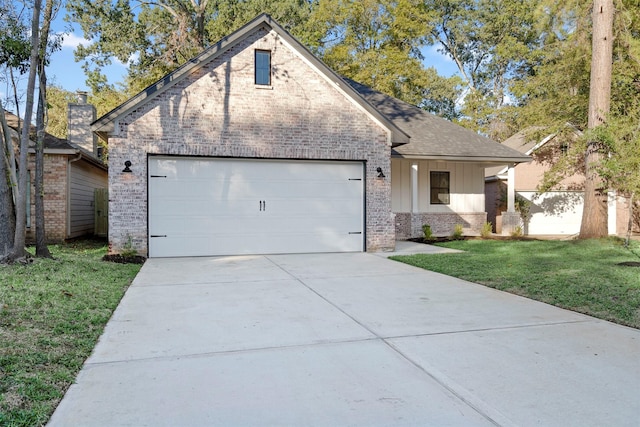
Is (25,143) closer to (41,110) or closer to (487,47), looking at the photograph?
(41,110)

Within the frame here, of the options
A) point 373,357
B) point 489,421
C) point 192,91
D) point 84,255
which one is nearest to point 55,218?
point 84,255

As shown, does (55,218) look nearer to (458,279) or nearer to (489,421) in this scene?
(458,279)

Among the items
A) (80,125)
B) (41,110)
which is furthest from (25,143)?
(80,125)

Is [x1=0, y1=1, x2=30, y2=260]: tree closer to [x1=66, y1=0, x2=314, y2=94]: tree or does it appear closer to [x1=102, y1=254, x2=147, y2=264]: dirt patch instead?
[x1=102, y1=254, x2=147, y2=264]: dirt patch

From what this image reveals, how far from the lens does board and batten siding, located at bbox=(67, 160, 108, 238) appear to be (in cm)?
1410

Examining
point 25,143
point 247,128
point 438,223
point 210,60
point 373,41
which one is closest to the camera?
point 25,143

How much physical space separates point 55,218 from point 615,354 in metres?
14.0

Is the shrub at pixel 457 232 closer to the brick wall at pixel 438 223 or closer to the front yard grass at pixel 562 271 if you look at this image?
the brick wall at pixel 438 223

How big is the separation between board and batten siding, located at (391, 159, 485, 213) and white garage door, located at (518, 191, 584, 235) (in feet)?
12.2

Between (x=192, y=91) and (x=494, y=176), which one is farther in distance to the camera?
(x=494, y=176)

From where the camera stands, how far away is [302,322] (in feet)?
15.6

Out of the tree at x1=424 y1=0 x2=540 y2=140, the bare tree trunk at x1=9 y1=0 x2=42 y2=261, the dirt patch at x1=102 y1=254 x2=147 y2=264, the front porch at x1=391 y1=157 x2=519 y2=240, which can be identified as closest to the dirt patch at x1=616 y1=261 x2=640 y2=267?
the front porch at x1=391 y1=157 x2=519 y2=240

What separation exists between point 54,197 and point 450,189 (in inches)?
508

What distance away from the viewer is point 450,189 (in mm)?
16422
